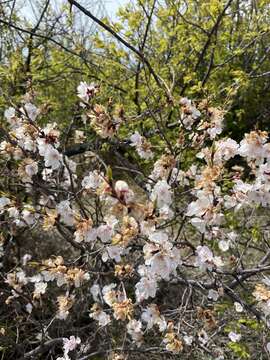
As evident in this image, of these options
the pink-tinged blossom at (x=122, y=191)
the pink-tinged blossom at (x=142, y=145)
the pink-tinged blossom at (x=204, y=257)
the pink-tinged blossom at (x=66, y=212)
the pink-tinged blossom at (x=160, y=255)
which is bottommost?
the pink-tinged blossom at (x=204, y=257)

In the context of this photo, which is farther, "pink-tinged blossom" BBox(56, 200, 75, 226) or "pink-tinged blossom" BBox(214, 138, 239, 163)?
"pink-tinged blossom" BBox(56, 200, 75, 226)

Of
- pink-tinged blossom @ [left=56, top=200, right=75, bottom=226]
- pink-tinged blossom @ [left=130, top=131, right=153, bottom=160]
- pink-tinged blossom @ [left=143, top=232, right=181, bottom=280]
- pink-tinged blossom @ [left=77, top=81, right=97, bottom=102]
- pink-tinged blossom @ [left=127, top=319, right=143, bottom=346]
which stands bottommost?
pink-tinged blossom @ [left=127, top=319, right=143, bottom=346]

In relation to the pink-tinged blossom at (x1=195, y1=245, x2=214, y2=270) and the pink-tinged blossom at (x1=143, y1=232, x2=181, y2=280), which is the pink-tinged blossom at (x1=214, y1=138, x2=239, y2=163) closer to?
the pink-tinged blossom at (x1=195, y1=245, x2=214, y2=270)

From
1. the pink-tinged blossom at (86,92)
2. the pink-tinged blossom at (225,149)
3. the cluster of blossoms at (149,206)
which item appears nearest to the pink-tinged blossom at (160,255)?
the cluster of blossoms at (149,206)

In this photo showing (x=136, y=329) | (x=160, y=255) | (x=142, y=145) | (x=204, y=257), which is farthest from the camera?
(x=136, y=329)

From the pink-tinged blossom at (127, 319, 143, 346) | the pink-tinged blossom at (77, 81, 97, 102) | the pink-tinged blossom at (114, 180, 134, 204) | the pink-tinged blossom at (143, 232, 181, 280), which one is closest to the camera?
the pink-tinged blossom at (114, 180, 134, 204)

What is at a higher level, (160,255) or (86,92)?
(86,92)

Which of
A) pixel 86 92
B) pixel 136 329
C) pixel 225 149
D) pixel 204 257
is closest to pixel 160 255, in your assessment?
pixel 204 257

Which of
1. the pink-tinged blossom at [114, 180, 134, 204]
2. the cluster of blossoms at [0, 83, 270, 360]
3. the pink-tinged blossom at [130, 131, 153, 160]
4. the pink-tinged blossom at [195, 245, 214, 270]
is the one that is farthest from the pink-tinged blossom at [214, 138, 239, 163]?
the pink-tinged blossom at [114, 180, 134, 204]

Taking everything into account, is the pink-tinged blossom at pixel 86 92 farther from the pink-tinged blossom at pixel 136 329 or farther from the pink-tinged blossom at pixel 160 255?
the pink-tinged blossom at pixel 136 329

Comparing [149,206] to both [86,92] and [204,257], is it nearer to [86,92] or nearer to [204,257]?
[204,257]

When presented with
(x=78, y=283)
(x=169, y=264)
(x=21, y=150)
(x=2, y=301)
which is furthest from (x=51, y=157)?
(x=2, y=301)

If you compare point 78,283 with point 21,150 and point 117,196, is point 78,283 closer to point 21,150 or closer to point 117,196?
point 21,150

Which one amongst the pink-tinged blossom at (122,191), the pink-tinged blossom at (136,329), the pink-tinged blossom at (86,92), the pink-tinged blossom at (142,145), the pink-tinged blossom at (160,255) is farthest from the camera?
the pink-tinged blossom at (136,329)
